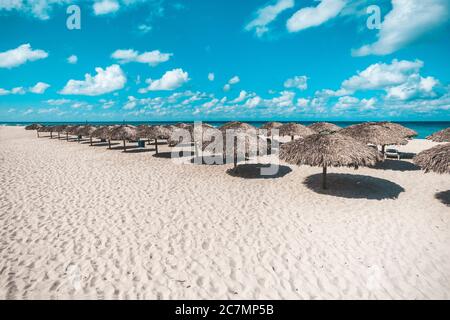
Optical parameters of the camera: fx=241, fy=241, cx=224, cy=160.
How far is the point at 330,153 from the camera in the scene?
28.5 ft

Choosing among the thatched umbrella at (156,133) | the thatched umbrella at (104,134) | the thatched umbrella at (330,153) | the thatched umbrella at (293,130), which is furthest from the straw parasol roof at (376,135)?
the thatched umbrella at (104,134)

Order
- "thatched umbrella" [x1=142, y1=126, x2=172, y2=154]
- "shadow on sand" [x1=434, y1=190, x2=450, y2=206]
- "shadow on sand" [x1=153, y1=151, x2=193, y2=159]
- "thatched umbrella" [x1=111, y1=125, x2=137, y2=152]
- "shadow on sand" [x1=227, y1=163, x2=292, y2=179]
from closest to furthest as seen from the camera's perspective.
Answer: "shadow on sand" [x1=434, y1=190, x2=450, y2=206]
"shadow on sand" [x1=227, y1=163, x2=292, y2=179]
"thatched umbrella" [x1=142, y1=126, x2=172, y2=154]
"shadow on sand" [x1=153, y1=151, x2=193, y2=159]
"thatched umbrella" [x1=111, y1=125, x2=137, y2=152]

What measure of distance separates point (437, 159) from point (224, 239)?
7.34 meters

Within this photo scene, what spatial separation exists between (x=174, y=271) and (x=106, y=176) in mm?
8454

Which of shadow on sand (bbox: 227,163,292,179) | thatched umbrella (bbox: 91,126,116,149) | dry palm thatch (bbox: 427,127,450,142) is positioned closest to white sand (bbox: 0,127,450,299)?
shadow on sand (bbox: 227,163,292,179)

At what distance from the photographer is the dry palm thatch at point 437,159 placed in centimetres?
749

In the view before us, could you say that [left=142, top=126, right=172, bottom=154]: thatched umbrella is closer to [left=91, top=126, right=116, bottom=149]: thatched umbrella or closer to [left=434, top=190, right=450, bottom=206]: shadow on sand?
[left=91, top=126, right=116, bottom=149]: thatched umbrella

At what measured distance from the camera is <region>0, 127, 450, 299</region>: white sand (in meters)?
4.46

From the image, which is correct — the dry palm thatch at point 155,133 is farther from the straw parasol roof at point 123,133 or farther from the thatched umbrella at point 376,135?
the thatched umbrella at point 376,135

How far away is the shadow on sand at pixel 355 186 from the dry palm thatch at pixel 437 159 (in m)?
1.48

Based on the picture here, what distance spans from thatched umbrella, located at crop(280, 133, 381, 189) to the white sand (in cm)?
122

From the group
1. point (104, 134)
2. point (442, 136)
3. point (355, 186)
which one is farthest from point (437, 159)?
point (104, 134)
